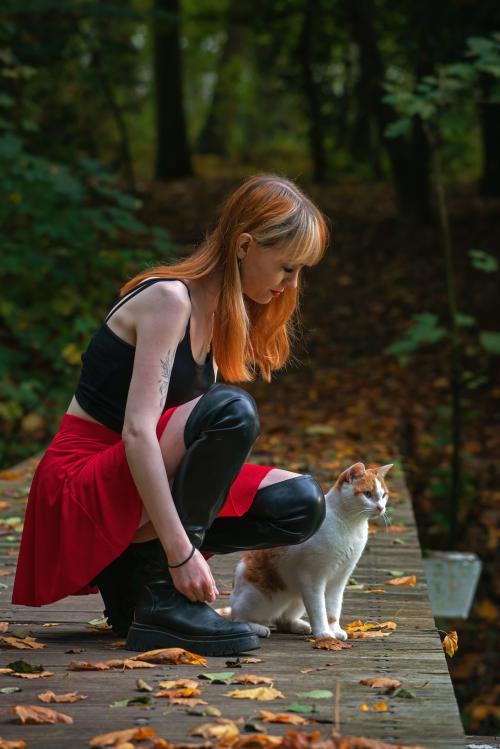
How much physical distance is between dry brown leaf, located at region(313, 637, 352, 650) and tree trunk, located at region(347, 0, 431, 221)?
9.41 m

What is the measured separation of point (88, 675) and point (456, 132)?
5.28 metres

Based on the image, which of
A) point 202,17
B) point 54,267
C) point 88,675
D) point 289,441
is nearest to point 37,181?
point 54,267

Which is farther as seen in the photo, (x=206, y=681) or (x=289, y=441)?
(x=289, y=441)

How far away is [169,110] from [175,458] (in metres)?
15.2

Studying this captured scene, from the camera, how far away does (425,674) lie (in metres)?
2.77

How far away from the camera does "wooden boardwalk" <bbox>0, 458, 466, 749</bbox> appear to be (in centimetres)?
231

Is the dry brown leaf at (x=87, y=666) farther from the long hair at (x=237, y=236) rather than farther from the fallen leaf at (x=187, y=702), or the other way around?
the long hair at (x=237, y=236)

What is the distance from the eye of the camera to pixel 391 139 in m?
12.4

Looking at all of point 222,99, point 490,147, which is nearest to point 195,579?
point 490,147

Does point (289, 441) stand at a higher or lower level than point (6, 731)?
lower

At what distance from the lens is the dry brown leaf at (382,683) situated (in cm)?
263

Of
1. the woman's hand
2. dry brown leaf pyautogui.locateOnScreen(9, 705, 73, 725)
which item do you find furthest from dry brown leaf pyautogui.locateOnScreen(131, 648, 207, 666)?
dry brown leaf pyautogui.locateOnScreen(9, 705, 73, 725)

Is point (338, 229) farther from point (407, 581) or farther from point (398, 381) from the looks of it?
point (407, 581)

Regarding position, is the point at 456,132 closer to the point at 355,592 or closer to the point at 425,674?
the point at 355,592
